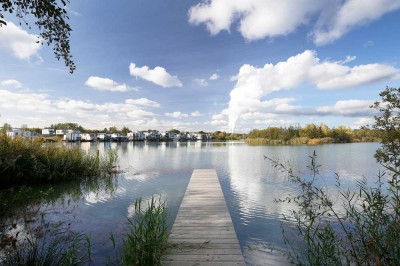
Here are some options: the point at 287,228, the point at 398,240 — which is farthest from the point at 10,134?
the point at 398,240

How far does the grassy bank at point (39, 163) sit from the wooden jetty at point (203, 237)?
6.33 meters

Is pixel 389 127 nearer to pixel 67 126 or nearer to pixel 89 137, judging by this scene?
pixel 89 137

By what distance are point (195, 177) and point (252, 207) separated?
12.7ft

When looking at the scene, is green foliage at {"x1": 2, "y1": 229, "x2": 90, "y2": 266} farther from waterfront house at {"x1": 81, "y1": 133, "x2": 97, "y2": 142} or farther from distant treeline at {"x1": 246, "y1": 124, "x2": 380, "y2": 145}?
waterfront house at {"x1": 81, "y1": 133, "x2": 97, "y2": 142}

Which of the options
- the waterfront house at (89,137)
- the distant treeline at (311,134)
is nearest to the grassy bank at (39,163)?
the distant treeline at (311,134)

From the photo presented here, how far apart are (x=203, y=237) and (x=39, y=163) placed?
8.14 meters

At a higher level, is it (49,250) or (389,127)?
(389,127)

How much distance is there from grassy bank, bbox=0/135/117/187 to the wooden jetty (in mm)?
6334

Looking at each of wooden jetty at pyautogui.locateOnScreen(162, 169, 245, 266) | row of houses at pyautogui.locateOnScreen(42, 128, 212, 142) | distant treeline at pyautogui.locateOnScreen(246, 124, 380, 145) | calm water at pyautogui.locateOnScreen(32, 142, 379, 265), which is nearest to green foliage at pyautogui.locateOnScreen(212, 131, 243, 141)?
row of houses at pyautogui.locateOnScreen(42, 128, 212, 142)

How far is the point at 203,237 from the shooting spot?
4277mm

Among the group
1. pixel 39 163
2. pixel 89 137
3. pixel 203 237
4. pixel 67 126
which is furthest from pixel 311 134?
pixel 67 126

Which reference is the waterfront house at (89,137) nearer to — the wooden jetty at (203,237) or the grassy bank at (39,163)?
the grassy bank at (39,163)

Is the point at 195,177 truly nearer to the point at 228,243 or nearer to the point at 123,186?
the point at 123,186

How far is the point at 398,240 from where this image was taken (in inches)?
96.1
